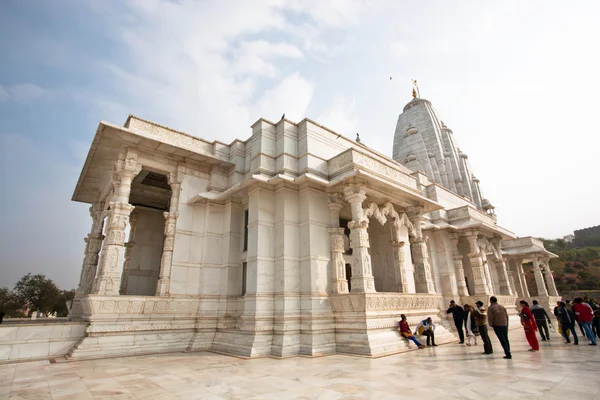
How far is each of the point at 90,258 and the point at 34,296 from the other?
31487mm

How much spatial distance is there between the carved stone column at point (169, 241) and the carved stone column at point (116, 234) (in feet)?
4.30

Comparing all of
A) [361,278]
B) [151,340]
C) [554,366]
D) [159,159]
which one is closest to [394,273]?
[361,278]

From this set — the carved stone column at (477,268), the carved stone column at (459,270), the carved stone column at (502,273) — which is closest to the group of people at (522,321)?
the carved stone column at (477,268)

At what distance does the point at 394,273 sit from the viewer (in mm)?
13570

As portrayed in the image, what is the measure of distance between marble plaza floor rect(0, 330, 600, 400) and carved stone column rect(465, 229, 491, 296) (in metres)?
8.19

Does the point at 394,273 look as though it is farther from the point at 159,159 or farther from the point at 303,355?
the point at 159,159

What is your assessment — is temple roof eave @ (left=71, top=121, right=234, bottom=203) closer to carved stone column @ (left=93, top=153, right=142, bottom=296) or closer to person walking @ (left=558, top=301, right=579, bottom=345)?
carved stone column @ (left=93, top=153, right=142, bottom=296)

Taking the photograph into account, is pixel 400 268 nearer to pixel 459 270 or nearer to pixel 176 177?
pixel 459 270

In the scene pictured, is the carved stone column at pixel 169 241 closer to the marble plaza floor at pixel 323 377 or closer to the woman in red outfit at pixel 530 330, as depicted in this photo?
the marble plaza floor at pixel 323 377

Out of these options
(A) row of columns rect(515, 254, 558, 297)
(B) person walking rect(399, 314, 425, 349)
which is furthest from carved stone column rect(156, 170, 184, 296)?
(A) row of columns rect(515, 254, 558, 297)

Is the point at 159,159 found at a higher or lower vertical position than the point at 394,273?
higher

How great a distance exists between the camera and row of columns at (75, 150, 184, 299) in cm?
1003

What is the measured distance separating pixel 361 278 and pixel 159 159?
872 cm

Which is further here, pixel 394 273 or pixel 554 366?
pixel 394 273
